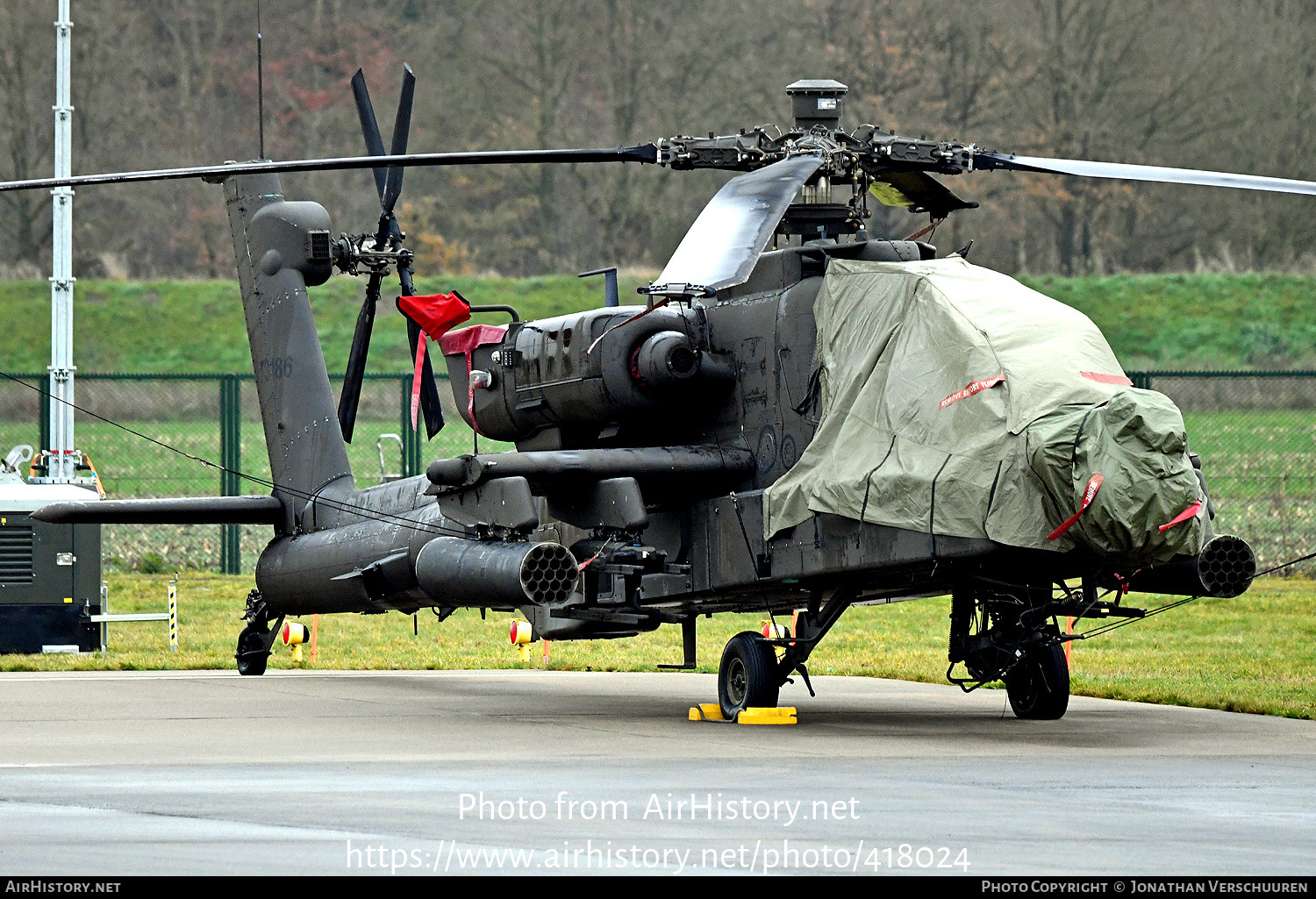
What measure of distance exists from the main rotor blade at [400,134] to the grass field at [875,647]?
5200 mm

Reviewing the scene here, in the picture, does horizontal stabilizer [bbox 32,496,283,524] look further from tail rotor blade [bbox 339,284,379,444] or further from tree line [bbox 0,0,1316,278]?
tree line [bbox 0,0,1316,278]

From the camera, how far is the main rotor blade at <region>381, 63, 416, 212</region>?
16.3 m

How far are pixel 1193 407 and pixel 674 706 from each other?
1916 centimetres

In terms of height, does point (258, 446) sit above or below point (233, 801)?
above

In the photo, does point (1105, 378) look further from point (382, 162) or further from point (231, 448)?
point (231, 448)

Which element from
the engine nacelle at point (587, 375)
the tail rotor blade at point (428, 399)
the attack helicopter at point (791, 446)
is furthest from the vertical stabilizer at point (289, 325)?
the engine nacelle at point (587, 375)

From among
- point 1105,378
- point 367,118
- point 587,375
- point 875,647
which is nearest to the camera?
point 1105,378

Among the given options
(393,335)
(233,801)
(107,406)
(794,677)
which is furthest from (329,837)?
(393,335)

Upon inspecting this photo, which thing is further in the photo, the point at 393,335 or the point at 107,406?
the point at 393,335

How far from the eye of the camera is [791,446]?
48.9ft

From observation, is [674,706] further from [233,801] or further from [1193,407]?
[1193,407]

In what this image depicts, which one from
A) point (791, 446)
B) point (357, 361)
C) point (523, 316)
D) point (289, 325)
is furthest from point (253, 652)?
point (523, 316)

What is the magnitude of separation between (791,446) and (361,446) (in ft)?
68.3

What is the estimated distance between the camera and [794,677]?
1917 centimetres
